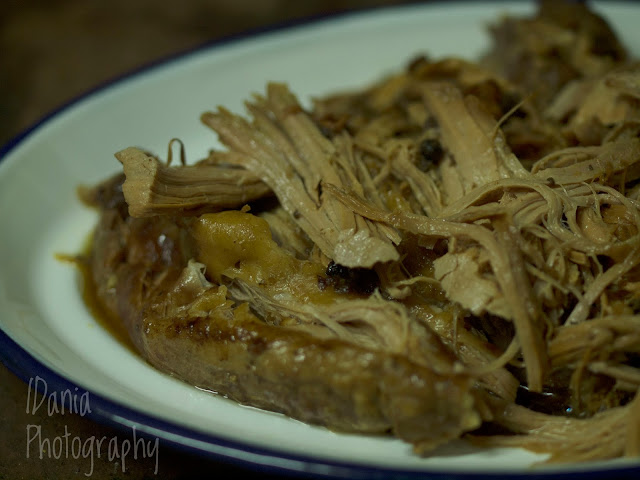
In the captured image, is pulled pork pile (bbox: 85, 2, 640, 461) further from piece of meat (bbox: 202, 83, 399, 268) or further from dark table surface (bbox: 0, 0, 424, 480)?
dark table surface (bbox: 0, 0, 424, 480)

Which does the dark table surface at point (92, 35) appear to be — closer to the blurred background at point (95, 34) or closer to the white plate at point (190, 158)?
the blurred background at point (95, 34)

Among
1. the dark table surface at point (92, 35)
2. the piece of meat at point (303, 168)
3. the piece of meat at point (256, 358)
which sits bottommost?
the piece of meat at point (256, 358)

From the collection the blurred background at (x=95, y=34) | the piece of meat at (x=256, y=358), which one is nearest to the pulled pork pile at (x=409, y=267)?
the piece of meat at (x=256, y=358)

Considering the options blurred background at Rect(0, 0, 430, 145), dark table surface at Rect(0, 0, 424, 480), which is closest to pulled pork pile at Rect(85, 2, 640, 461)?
dark table surface at Rect(0, 0, 424, 480)

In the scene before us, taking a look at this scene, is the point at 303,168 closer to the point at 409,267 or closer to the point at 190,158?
the point at 409,267

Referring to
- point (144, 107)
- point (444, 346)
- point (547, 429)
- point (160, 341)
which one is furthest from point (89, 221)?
point (547, 429)

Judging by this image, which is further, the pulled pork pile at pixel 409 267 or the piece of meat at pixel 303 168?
the piece of meat at pixel 303 168
